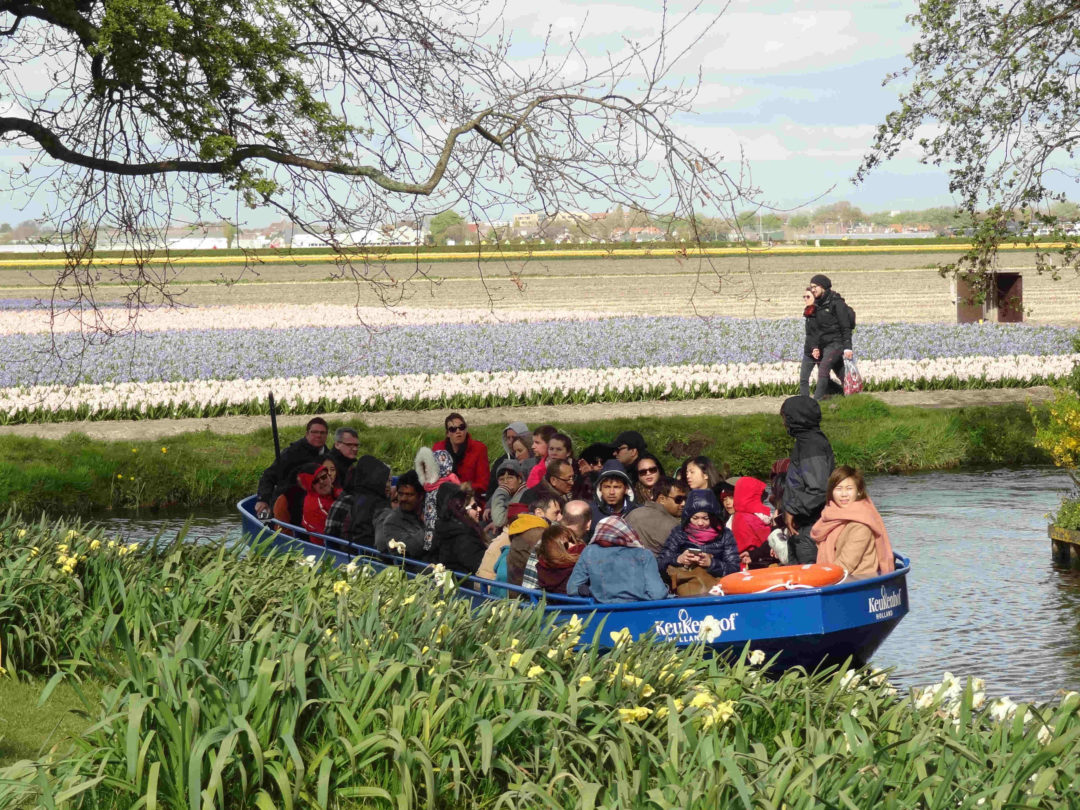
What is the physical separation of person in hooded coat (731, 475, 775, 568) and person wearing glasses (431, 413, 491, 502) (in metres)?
3.12

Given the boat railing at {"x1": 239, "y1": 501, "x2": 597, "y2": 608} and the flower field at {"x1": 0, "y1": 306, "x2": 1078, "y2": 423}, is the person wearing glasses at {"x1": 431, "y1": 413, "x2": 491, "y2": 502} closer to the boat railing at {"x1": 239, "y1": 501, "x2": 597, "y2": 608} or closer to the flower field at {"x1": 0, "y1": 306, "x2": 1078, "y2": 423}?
the boat railing at {"x1": 239, "y1": 501, "x2": 597, "y2": 608}

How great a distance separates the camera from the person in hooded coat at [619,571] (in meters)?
8.43

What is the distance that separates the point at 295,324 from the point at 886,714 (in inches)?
1286

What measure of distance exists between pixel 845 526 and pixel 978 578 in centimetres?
402

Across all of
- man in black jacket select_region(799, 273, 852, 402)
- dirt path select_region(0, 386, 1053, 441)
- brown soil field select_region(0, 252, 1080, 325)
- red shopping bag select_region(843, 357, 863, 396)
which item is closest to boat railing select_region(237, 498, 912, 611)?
dirt path select_region(0, 386, 1053, 441)

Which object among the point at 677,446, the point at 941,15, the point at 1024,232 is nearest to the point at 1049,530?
the point at 1024,232

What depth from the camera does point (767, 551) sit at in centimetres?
1048

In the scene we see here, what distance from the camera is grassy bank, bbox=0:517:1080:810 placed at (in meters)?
5.07

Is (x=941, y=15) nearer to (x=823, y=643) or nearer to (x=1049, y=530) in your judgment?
(x=1049, y=530)

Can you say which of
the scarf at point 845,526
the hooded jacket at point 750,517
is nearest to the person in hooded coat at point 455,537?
the hooded jacket at point 750,517

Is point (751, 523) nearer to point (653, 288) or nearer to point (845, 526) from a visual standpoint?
point (845, 526)

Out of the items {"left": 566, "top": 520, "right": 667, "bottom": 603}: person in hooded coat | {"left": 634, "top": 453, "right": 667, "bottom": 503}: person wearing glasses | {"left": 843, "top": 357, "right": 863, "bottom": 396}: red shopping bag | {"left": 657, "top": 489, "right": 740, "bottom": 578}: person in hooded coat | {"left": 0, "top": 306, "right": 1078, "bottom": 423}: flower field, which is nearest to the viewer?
{"left": 566, "top": 520, "right": 667, "bottom": 603}: person in hooded coat

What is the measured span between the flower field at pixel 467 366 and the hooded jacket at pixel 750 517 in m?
9.23

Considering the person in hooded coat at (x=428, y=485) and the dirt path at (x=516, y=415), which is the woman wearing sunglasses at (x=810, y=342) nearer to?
the dirt path at (x=516, y=415)
